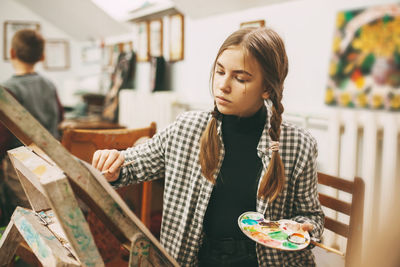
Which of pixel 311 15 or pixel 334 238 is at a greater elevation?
pixel 311 15

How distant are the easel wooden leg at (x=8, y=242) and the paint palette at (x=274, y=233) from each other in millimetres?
559

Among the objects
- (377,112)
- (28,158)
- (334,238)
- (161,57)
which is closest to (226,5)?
(161,57)

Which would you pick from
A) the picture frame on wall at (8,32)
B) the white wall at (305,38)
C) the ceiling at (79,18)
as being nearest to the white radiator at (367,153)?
the white wall at (305,38)

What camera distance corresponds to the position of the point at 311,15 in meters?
1.78

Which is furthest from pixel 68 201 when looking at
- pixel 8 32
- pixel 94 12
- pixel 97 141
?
pixel 8 32

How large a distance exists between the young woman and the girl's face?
0.04 ft

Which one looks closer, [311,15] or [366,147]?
[366,147]

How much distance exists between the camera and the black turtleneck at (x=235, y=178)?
37.2 inches

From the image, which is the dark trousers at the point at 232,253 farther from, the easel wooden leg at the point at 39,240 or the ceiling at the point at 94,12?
the ceiling at the point at 94,12

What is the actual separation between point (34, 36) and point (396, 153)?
200 cm

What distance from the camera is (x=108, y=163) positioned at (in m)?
0.88

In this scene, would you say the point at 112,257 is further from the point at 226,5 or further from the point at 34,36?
the point at 226,5

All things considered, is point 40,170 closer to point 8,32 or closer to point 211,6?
point 211,6

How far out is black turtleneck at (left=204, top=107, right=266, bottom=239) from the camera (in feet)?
3.10
